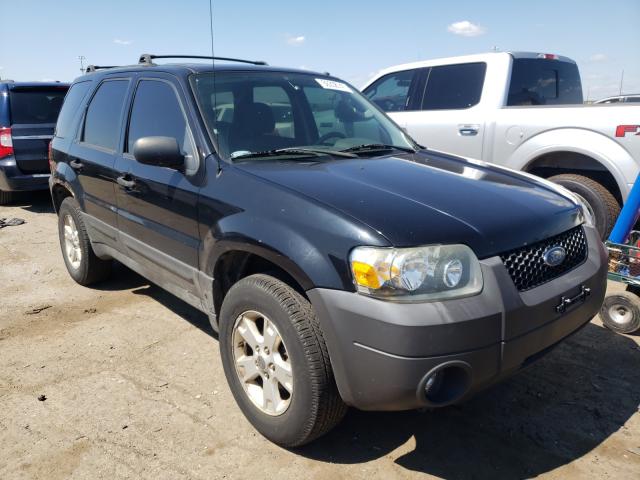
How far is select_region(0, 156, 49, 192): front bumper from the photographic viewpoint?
7.76m

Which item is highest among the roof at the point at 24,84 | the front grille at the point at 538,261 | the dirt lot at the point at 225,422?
the roof at the point at 24,84

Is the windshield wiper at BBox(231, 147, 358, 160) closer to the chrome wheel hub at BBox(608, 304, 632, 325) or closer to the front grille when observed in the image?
the front grille

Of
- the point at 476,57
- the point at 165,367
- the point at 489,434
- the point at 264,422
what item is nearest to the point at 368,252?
the point at 264,422

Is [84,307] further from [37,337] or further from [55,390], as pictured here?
[55,390]

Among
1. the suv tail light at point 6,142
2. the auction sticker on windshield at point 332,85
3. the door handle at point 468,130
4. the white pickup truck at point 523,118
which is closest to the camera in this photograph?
the auction sticker on windshield at point 332,85

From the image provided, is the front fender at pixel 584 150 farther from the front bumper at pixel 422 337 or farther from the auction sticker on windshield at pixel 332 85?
the front bumper at pixel 422 337

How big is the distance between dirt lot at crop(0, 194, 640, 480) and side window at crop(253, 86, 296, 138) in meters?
1.56

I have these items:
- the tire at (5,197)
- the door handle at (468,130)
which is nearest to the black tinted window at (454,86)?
the door handle at (468,130)

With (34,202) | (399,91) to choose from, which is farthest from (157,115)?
Result: (34,202)

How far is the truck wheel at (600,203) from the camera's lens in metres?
4.80

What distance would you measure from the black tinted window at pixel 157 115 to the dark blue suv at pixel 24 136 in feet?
17.1

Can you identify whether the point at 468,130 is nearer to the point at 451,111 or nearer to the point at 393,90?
the point at 451,111

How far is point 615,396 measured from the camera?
298 cm

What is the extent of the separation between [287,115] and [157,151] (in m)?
0.93
